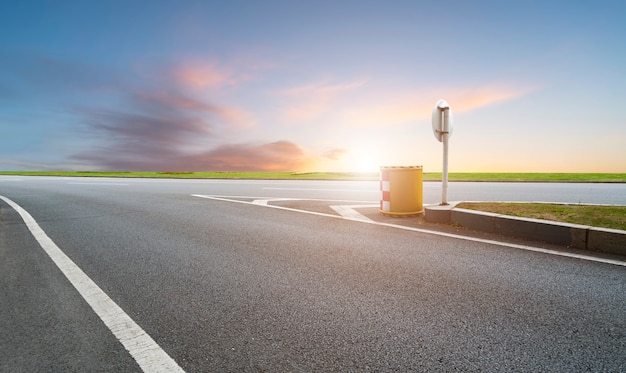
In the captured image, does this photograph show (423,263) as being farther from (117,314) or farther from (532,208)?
(532,208)

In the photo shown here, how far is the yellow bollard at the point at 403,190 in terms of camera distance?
793cm

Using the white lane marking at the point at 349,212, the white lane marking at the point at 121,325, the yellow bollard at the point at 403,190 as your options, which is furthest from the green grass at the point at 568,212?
the white lane marking at the point at 121,325

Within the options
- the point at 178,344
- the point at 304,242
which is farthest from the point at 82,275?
the point at 304,242

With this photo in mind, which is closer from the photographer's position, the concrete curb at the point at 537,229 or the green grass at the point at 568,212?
the concrete curb at the point at 537,229

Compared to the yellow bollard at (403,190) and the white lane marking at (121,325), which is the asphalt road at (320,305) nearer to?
the white lane marking at (121,325)

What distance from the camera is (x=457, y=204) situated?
774 centimetres

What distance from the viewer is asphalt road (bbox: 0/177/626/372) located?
237 centimetres

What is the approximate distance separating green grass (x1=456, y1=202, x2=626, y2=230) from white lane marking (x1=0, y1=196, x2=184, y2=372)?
577cm

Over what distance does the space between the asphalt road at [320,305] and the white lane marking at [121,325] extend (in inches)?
1.9

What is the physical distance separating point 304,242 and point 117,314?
9.98ft

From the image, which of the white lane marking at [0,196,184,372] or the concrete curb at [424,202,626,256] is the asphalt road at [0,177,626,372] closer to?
the white lane marking at [0,196,184,372]

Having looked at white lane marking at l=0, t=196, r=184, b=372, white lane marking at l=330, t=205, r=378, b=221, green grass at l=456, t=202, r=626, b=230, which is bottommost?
white lane marking at l=0, t=196, r=184, b=372

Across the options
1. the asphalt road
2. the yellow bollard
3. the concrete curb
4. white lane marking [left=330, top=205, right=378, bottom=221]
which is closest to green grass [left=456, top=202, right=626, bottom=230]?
the concrete curb

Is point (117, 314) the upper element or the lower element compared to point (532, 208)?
lower
